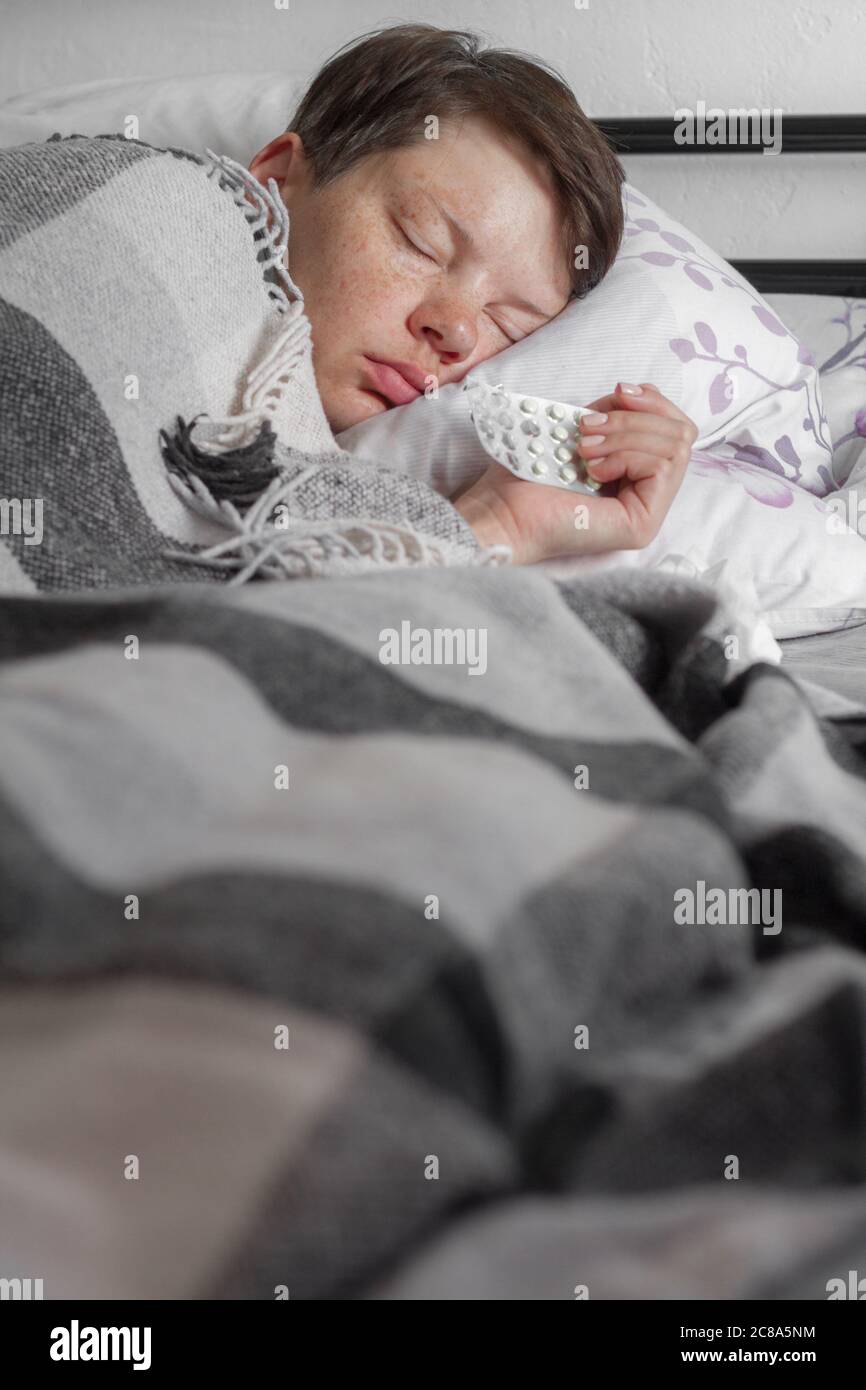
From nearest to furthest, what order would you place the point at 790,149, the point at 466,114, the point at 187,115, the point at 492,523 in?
the point at 492,523 < the point at 466,114 < the point at 187,115 < the point at 790,149

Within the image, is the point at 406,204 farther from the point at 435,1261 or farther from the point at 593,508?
the point at 435,1261

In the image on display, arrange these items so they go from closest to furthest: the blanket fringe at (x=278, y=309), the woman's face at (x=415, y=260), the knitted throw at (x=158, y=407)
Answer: the knitted throw at (x=158, y=407), the blanket fringe at (x=278, y=309), the woman's face at (x=415, y=260)

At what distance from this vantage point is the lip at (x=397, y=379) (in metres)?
1.14

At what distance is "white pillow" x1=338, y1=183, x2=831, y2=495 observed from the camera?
110cm

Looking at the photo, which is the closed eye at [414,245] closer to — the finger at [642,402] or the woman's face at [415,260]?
the woman's face at [415,260]

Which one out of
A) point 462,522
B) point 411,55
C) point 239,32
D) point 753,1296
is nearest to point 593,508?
point 462,522

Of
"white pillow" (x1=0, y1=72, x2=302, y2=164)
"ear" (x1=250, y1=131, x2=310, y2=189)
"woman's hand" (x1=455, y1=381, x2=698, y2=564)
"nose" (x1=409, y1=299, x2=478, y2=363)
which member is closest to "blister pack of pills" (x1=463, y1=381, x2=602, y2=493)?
"woman's hand" (x1=455, y1=381, x2=698, y2=564)

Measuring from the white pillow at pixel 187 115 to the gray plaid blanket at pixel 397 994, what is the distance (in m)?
1.16

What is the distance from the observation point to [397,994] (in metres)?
0.35

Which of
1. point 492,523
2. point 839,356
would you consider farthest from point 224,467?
point 839,356

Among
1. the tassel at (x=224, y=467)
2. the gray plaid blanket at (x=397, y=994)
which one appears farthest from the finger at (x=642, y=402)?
the gray plaid blanket at (x=397, y=994)

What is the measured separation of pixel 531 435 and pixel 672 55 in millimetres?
1082

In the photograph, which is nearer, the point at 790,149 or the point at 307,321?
the point at 307,321

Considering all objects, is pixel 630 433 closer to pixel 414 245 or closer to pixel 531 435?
pixel 531 435
